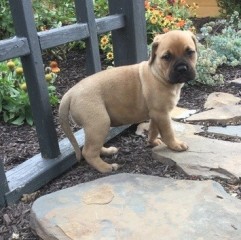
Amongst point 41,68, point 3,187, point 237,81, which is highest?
point 41,68

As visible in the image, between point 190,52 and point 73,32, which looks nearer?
point 190,52

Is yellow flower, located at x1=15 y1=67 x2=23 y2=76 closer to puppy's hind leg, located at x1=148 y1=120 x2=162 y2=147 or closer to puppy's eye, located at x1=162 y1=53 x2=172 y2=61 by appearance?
puppy's hind leg, located at x1=148 y1=120 x2=162 y2=147

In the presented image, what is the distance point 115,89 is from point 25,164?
75cm

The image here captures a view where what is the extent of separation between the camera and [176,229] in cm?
202

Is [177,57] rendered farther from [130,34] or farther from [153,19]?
[153,19]

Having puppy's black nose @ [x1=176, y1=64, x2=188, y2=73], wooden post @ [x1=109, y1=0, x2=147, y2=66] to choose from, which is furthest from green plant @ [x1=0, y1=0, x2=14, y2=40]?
puppy's black nose @ [x1=176, y1=64, x2=188, y2=73]

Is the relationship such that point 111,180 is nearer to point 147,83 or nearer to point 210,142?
point 147,83

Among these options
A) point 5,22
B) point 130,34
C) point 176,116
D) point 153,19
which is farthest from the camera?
point 153,19

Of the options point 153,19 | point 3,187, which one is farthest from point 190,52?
point 153,19

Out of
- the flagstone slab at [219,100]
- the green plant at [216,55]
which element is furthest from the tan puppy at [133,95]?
the green plant at [216,55]

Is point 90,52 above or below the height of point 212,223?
above

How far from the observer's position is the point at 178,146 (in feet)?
9.43

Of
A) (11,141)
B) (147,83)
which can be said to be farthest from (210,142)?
(11,141)

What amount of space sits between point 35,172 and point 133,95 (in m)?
0.79
